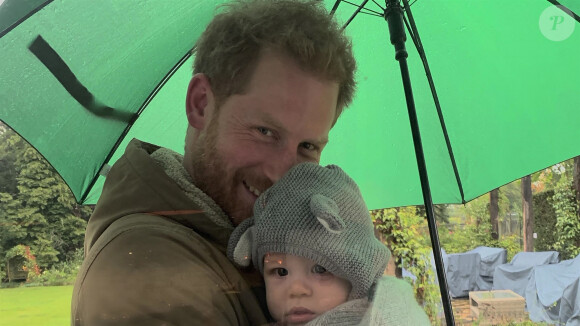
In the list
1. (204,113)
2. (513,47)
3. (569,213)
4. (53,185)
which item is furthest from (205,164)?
(569,213)

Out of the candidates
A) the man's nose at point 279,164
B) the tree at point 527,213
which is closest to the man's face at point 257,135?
the man's nose at point 279,164

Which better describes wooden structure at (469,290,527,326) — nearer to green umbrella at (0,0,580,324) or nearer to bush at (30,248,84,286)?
green umbrella at (0,0,580,324)

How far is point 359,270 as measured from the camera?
525mm

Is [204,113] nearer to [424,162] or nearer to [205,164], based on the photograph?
[205,164]

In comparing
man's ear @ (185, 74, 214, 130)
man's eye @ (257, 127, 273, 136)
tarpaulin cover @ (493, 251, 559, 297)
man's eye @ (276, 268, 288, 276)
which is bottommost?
tarpaulin cover @ (493, 251, 559, 297)

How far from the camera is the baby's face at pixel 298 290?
19.2 inches

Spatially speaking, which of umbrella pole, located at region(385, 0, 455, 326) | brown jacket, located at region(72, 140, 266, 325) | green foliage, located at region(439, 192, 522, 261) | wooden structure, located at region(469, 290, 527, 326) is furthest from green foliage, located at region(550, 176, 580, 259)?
brown jacket, located at region(72, 140, 266, 325)

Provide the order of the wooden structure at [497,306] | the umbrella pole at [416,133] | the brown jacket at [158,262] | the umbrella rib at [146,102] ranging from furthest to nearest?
the wooden structure at [497,306]
the umbrella pole at [416,133]
the umbrella rib at [146,102]
the brown jacket at [158,262]

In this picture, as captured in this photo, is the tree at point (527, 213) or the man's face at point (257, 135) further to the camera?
the tree at point (527, 213)

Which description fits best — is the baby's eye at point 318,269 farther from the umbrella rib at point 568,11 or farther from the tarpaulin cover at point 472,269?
the umbrella rib at point 568,11

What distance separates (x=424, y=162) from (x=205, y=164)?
51 centimetres

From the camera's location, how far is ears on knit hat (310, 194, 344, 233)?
496 millimetres

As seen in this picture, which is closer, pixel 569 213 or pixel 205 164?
pixel 205 164

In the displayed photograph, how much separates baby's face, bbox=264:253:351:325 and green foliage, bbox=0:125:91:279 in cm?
21
